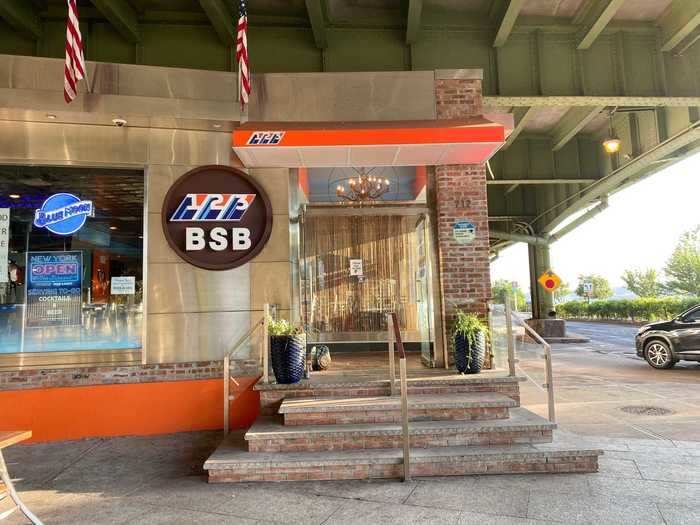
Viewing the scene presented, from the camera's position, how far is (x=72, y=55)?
18.4 ft

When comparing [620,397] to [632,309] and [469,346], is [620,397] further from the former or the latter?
[632,309]

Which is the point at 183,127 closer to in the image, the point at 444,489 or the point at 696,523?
the point at 444,489

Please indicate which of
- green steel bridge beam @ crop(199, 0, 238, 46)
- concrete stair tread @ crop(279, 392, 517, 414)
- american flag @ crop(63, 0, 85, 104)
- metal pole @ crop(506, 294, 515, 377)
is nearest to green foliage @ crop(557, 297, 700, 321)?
metal pole @ crop(506, 294, 515, 377)

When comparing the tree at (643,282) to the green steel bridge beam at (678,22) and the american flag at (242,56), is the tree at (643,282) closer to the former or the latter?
the green steel bridge beam at (678,22)

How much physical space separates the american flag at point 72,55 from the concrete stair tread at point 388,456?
4648 mm

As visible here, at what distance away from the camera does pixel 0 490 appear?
144 inches

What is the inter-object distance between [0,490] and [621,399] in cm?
853

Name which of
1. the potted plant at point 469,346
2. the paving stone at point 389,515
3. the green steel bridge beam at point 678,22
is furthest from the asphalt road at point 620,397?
the green steel bridge beam at point 678,22

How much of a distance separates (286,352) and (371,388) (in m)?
1.14

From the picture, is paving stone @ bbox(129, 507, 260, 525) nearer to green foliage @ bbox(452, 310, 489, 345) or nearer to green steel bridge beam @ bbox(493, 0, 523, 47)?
green foliage @ bbox(452, 310, 489, 345)

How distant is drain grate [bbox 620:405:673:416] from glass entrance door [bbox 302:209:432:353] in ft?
10.9

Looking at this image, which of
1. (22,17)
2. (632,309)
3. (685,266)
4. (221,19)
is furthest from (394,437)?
(685,266)

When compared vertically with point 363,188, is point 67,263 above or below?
below

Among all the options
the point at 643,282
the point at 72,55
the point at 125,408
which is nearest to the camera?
the point at 72,55
